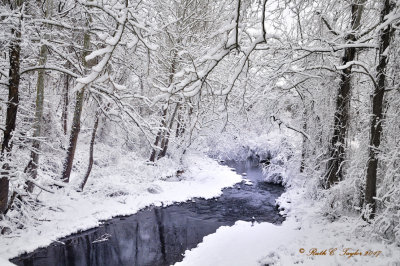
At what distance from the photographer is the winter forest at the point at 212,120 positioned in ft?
11.7

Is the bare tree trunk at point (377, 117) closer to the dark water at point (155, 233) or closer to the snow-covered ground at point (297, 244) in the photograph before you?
the snow-covered ground at point (297, 244)

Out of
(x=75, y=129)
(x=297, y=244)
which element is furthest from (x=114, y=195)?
(x=297, y=244)

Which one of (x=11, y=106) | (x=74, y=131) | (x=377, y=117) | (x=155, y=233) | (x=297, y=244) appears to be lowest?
(x=155, y=233)

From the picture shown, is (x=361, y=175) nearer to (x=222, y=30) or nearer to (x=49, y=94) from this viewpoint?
(x=222, y=30)

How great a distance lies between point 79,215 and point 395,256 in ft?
29.6

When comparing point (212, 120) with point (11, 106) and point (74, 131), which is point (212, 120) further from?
point (11, 106)

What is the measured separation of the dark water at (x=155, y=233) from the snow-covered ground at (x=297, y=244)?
0.65 meters

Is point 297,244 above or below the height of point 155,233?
above

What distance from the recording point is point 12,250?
6.89 metres

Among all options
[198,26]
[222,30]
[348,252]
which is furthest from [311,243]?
[198,26]

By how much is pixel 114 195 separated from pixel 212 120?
5684mm

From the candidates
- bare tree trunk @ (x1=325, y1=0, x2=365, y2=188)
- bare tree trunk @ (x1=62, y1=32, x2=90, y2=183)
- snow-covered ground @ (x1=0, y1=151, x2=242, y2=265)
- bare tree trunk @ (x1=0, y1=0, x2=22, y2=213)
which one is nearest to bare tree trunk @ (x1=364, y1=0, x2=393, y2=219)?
bare tree trunk @ (x1=325, y1=0, x2=365, y2=188)

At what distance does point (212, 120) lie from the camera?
9961mm

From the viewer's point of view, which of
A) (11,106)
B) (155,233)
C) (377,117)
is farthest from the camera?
(155,233)
